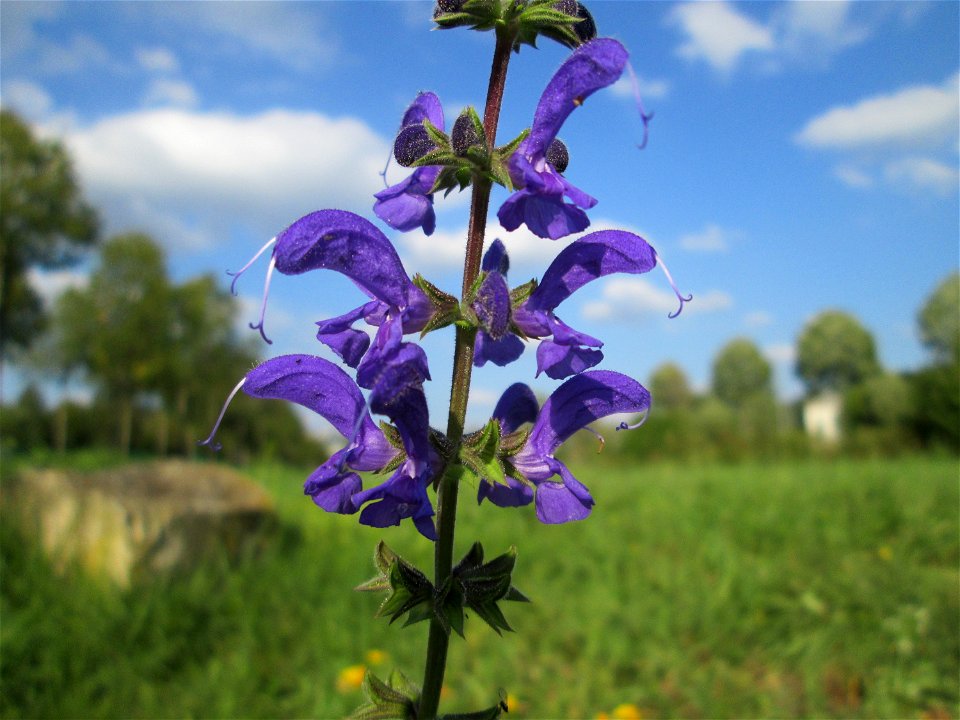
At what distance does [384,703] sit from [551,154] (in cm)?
122

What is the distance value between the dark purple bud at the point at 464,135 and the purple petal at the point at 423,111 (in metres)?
0.29

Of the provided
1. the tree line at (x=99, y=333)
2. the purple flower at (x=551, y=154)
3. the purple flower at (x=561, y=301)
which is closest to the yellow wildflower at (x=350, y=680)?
the purple flower at (x=561, y=301)

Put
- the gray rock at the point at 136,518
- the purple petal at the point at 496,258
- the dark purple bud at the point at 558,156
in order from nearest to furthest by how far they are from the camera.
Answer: the dark purple bud at the point at 558,156 < the purple petal at the point at 496,258 < the gray rock at the point at 136,518

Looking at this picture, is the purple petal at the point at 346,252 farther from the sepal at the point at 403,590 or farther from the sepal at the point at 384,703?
the sepal at the point at 384,703

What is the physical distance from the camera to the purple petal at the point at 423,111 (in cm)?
167

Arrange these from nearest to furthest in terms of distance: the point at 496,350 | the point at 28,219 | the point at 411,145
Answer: the point at 496,350
the point at 411,145
the point at 28,219

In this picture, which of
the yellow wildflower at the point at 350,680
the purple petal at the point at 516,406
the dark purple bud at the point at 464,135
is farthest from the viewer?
the yellow wildflower at the point at 350,680

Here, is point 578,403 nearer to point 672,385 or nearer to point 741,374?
point 672,385

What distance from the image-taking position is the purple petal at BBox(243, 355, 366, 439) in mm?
1518

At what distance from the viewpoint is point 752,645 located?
456 centimetres

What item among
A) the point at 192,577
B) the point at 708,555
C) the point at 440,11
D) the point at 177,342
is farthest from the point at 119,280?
the point at 440,11

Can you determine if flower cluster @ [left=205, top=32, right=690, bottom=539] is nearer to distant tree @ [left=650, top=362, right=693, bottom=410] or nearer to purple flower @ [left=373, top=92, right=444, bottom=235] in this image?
purple flower @ [left=373, top=92, right=444, bottom=235]

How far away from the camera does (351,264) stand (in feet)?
4.87

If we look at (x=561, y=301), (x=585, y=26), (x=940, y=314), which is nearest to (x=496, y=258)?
(x=561, y=301)
